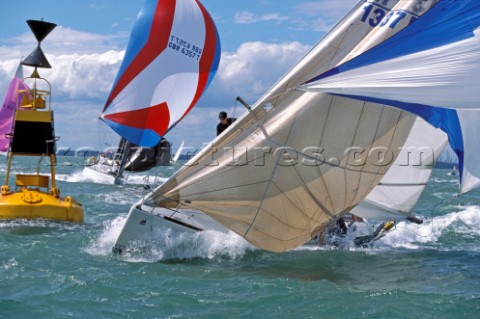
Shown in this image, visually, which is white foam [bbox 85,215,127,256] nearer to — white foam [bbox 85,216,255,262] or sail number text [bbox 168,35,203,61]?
white foam [bbox 85,216,255,262]

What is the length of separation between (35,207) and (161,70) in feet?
15.7

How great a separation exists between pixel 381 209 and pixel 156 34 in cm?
693

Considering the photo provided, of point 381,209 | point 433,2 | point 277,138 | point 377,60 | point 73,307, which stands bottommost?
point 73,307

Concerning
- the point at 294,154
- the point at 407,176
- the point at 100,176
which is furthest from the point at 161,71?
the point at 100,176

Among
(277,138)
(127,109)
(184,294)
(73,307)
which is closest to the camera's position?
(73,307)

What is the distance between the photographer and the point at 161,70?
61.3 feet

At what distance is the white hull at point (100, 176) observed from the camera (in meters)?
38.7

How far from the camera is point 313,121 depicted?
12.1 m

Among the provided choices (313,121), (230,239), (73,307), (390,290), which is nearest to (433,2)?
(313,121)

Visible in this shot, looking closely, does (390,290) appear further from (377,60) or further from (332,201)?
(377,60)

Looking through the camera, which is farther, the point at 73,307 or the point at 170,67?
the point at 170,67

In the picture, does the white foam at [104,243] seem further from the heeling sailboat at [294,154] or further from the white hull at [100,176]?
the white hull at [100,176]

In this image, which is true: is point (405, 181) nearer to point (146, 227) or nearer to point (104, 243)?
point (146, 227)

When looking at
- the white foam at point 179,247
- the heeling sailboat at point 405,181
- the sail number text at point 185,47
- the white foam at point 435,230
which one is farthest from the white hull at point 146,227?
the sail number text at point 185,47
